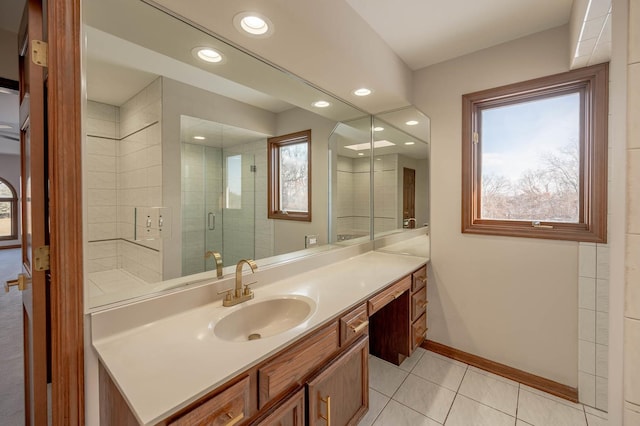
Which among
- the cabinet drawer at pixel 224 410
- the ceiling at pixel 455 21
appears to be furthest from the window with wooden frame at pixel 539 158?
the cabinet drawer at pixel 224 410

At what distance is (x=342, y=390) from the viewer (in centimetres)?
134

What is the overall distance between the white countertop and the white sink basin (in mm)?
31

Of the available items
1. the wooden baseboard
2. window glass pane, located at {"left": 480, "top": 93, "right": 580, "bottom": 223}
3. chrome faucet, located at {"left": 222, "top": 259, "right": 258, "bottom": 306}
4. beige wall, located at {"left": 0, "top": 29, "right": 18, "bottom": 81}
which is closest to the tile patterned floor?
the wooden baseboard

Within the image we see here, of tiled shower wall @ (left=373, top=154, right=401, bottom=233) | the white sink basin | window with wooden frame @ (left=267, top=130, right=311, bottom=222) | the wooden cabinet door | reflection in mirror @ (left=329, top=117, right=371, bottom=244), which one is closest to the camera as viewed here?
the wooden cabinet door

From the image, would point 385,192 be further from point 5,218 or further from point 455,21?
point 5,218

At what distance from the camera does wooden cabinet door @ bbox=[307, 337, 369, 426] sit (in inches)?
45.5

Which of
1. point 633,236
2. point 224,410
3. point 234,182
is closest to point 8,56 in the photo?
point 234,182

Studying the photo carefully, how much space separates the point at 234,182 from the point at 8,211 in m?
9.79

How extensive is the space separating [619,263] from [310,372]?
1.09 meters

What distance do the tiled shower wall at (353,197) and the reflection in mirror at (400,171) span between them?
124 mm

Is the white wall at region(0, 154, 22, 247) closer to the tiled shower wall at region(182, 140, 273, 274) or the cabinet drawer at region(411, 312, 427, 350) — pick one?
the tiled shower wall at region(182, 140, 273, 274)

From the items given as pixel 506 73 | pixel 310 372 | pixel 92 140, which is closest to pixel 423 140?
pixel 506 73

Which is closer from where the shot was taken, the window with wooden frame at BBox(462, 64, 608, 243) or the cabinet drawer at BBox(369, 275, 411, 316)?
the cabinet drawer at BBox(369, 275, 411, 316)

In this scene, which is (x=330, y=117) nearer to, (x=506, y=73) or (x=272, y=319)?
(x=506, y=73)
